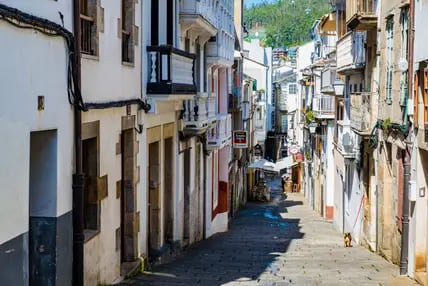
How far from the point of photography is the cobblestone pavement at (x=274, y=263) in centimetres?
1531

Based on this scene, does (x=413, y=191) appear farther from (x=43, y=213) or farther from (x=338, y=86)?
(x=338, y=86)

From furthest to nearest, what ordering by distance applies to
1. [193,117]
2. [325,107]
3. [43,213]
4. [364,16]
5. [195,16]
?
1. [325,107]
2. [364,16]
3. [193,117]
4. [195,16]
5. [43,213]

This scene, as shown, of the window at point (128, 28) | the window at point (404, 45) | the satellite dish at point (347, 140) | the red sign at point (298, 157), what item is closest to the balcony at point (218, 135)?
the satellite dish at point (347, 140)

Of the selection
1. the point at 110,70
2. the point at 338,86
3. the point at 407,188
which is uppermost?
the point at 338,86

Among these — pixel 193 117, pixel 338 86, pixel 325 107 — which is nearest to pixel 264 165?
pixel 325 107

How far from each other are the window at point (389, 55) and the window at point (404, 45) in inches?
59.8

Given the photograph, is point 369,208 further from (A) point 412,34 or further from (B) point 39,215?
(B) point 39,215

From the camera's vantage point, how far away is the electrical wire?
315 inches

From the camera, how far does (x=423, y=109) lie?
→ 15633 mm

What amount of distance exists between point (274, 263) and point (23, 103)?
11.3 meters

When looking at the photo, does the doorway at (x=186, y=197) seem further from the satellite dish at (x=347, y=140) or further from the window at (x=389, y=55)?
the satellite dish at (x=347, y=140)

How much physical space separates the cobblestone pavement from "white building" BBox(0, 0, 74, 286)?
3.65 m

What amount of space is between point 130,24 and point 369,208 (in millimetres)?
12234

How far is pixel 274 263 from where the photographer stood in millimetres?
18906
